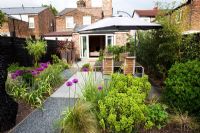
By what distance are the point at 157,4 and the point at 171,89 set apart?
535 cm

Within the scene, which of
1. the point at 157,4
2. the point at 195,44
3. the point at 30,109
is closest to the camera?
the point at 30,109

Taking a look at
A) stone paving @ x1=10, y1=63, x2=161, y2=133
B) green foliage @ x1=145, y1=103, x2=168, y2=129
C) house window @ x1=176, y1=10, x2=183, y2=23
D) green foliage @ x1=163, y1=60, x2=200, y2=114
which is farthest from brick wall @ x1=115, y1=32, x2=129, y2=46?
green foliage @ x1=145, y1=103, x2=168, y2=129

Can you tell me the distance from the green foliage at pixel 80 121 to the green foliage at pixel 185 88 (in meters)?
2.07

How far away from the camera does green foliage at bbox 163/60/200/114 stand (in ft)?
14.6

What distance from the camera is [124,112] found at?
3.39 m

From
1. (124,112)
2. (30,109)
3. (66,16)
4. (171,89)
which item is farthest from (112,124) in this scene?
(66,16)

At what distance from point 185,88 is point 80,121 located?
2.44 metres

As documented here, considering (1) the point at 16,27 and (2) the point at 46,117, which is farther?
(1) the point at 16,27

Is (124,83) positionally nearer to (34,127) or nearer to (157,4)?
(34,127)

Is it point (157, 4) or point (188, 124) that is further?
point (157, 4)

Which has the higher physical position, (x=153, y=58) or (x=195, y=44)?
(x=195, y=44)

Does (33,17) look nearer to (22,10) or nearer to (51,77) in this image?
(22,10)

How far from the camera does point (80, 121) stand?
363 centimetres

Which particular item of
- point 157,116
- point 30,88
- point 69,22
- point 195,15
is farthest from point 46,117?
point 69,22
